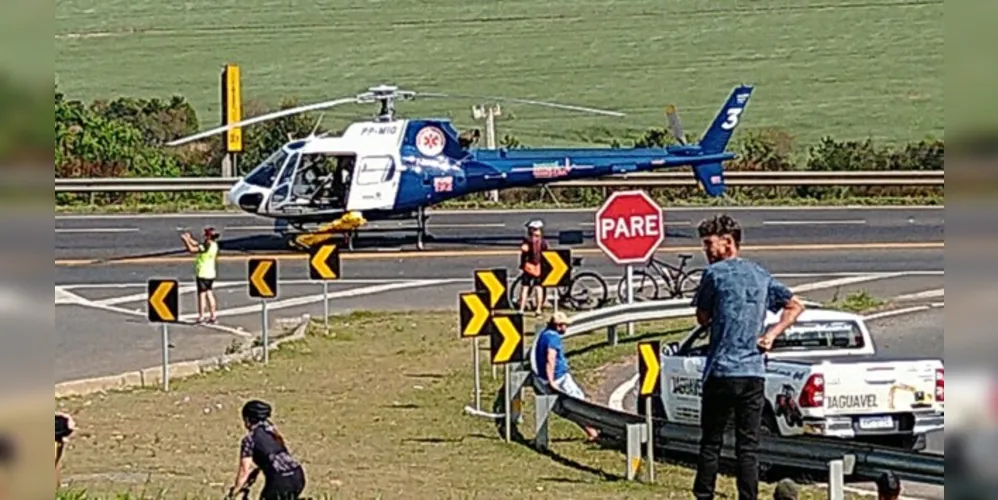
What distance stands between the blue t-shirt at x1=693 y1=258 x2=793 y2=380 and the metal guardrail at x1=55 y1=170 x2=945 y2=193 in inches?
1368

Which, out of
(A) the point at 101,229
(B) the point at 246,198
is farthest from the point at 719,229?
(A) the point at 101,229

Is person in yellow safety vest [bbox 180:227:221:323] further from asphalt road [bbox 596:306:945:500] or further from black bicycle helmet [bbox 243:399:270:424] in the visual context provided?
black bicycle helmet [bbox 243:399:270:424]

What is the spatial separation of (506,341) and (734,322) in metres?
7.95

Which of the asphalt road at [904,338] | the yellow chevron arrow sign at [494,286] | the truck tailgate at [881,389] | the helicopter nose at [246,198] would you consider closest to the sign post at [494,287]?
the yellow chevron arrow sign at [494,286]

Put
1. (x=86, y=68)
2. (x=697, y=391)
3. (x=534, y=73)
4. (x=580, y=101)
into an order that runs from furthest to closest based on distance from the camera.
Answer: (x=534, y=73), (x=580, y=101), (x=86, y=68), (x=697, y=391)

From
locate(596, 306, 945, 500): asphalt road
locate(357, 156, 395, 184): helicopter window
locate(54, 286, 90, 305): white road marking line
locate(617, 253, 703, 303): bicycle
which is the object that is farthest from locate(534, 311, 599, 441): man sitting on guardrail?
locate(357, 156, 395, 184): helicopter window

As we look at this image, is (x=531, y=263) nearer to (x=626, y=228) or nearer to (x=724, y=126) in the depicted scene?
(x=626, y=228)

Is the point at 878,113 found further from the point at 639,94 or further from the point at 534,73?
the point at 534,73

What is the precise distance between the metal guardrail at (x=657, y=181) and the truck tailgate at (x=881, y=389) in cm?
2872

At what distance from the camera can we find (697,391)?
53.9ft

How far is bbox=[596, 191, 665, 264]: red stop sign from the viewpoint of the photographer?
22094 millimetres

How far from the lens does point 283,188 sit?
3506 centimetres
